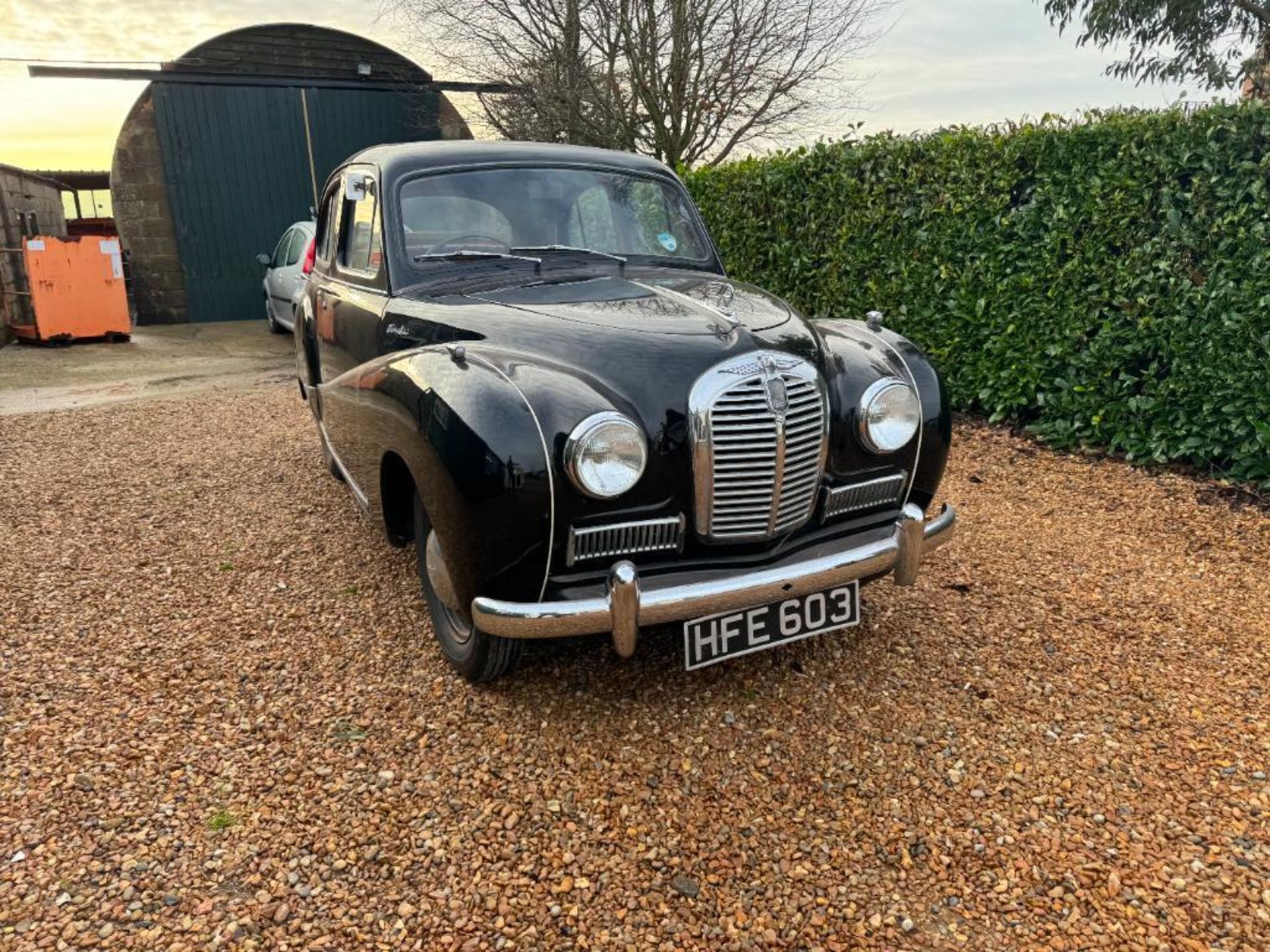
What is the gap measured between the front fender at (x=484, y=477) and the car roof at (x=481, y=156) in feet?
4.72

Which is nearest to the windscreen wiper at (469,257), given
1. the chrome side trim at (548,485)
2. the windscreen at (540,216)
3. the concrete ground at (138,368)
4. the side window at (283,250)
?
the windscreen at (540,216)

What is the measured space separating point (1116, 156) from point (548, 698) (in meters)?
4.67

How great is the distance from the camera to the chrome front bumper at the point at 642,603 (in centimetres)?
238

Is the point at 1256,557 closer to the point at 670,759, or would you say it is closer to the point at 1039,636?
the point at 1039,636

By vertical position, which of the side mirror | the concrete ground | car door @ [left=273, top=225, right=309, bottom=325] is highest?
the side mirror

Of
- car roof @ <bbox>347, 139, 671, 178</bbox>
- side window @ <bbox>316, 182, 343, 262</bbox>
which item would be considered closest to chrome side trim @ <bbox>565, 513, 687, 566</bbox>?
car roof @ <bbox>347, 139, 671, 178</bbox>

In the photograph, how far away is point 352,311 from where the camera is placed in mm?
3865

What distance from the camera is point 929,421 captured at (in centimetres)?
307

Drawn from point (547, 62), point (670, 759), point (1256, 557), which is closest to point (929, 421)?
point (670, 759)

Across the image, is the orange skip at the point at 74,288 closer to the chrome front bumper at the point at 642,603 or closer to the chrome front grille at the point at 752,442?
the chrome front bumper at the point at 642,603

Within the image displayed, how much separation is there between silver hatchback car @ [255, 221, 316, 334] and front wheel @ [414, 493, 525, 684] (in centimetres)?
791

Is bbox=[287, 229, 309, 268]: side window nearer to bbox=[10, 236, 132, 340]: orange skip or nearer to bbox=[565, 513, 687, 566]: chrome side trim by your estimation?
bbox=[10, 236, 132, 340]: orange skip

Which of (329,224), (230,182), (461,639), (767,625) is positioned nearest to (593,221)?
(329,224)

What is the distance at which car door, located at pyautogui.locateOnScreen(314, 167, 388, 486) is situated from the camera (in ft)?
11.7
